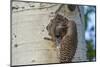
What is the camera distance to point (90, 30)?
3.01 meters

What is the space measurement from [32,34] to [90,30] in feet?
2.94

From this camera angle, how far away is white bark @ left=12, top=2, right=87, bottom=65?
2.62 meters

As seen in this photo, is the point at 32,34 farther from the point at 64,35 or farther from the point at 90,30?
the point at 90,30

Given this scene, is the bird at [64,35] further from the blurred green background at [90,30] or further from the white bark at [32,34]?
the blurred green background at [90,30]

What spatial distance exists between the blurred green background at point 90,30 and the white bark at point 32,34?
0.37m

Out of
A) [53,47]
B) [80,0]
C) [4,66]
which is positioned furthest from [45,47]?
[80,0]

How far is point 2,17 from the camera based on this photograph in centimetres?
259

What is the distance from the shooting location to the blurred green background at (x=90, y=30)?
2.98 metres

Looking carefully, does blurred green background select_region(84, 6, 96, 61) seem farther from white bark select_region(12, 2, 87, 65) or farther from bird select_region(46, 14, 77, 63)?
white bark select_region(12, 2, 87, 65)

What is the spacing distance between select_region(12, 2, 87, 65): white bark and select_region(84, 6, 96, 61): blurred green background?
37cm

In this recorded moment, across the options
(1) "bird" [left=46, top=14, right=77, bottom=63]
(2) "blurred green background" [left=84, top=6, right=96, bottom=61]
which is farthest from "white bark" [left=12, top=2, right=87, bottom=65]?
(2) "blurred green background" [left=84, top=6, right=96, bottom=61]

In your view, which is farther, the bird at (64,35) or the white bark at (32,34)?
the bird at (64,35)

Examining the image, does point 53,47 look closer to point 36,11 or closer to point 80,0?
point 36,11

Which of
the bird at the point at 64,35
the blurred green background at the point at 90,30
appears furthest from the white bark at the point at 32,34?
the blurred green background at the point at 90,30
